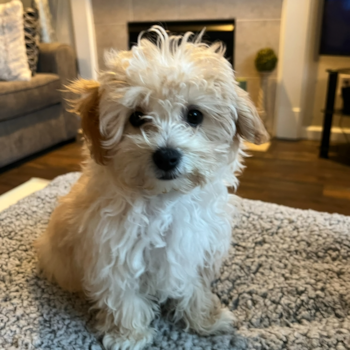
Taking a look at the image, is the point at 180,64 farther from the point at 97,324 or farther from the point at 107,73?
the point at 97,324

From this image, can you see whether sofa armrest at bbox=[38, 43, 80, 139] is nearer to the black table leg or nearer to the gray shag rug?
the gray shag rug

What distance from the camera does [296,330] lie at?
3.81ft

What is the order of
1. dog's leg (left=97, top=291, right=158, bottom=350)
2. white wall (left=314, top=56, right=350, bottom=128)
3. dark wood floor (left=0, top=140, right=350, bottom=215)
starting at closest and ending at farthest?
dog's leg (left=97, top=291, right=158, bottom=350) → dark wood floor (left=0, top=140, right=350, bottom=215) → white wall (left=314, top=56, right=350, bottom=128)

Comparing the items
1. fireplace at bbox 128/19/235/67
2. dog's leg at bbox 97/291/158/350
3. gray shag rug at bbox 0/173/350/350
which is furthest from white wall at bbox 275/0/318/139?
dog's leg at bbox 97/291/158/350

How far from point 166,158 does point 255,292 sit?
0.74 meters

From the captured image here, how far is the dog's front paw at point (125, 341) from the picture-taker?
1.12 meters

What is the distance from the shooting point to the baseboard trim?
3051 millimetres

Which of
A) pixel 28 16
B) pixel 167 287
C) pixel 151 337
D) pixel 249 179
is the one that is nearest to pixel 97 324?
pixel 151 337

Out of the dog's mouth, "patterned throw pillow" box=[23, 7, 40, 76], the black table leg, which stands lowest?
the black table leg

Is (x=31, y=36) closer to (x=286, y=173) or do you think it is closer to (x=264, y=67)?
(x=264, y=67)

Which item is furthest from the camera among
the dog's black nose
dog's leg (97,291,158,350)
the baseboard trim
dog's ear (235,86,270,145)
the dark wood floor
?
the baseboard trim

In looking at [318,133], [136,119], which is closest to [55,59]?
[318,133]

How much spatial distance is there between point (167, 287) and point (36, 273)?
1.97 feet

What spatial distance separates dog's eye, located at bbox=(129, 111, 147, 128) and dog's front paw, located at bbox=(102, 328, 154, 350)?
0.63 m
